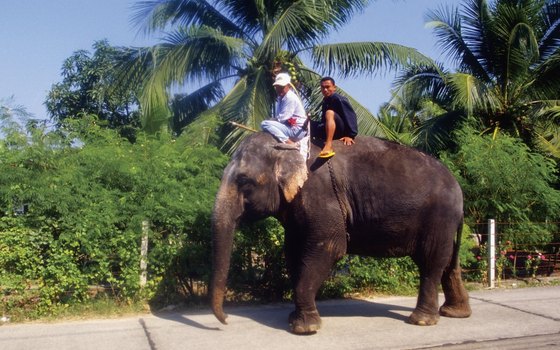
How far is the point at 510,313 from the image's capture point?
7.33 m

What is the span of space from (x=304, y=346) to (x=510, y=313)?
302 centimetres

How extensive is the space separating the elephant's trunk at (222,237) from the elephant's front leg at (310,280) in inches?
30.3

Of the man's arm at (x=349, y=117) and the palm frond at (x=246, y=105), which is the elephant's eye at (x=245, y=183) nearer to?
the man's arm at (x=349, y=117)

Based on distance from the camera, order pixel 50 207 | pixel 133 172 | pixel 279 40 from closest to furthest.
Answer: pixel 50 207, pixel 133 172, pixel 279 40

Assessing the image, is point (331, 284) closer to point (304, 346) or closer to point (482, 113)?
point (304, 346)

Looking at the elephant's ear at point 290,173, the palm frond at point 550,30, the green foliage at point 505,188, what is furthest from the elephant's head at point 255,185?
the palm frond at point 550,30

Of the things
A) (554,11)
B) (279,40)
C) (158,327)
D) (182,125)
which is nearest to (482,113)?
(554,11)

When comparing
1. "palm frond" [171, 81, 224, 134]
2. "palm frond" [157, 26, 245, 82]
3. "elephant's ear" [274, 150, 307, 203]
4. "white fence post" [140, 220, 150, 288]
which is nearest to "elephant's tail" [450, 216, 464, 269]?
"elephant's ear" [274, 150, 307, 203]

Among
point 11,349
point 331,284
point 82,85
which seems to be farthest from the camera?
point 82,85

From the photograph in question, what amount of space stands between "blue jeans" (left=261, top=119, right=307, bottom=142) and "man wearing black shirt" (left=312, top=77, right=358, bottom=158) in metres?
0.29

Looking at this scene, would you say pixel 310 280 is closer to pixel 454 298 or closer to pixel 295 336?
pixel 295 336

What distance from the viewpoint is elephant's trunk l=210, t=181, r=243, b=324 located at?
5.82 metres

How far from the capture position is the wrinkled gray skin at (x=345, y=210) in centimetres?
618

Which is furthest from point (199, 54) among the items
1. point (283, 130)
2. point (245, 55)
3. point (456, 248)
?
point (456, 248)
